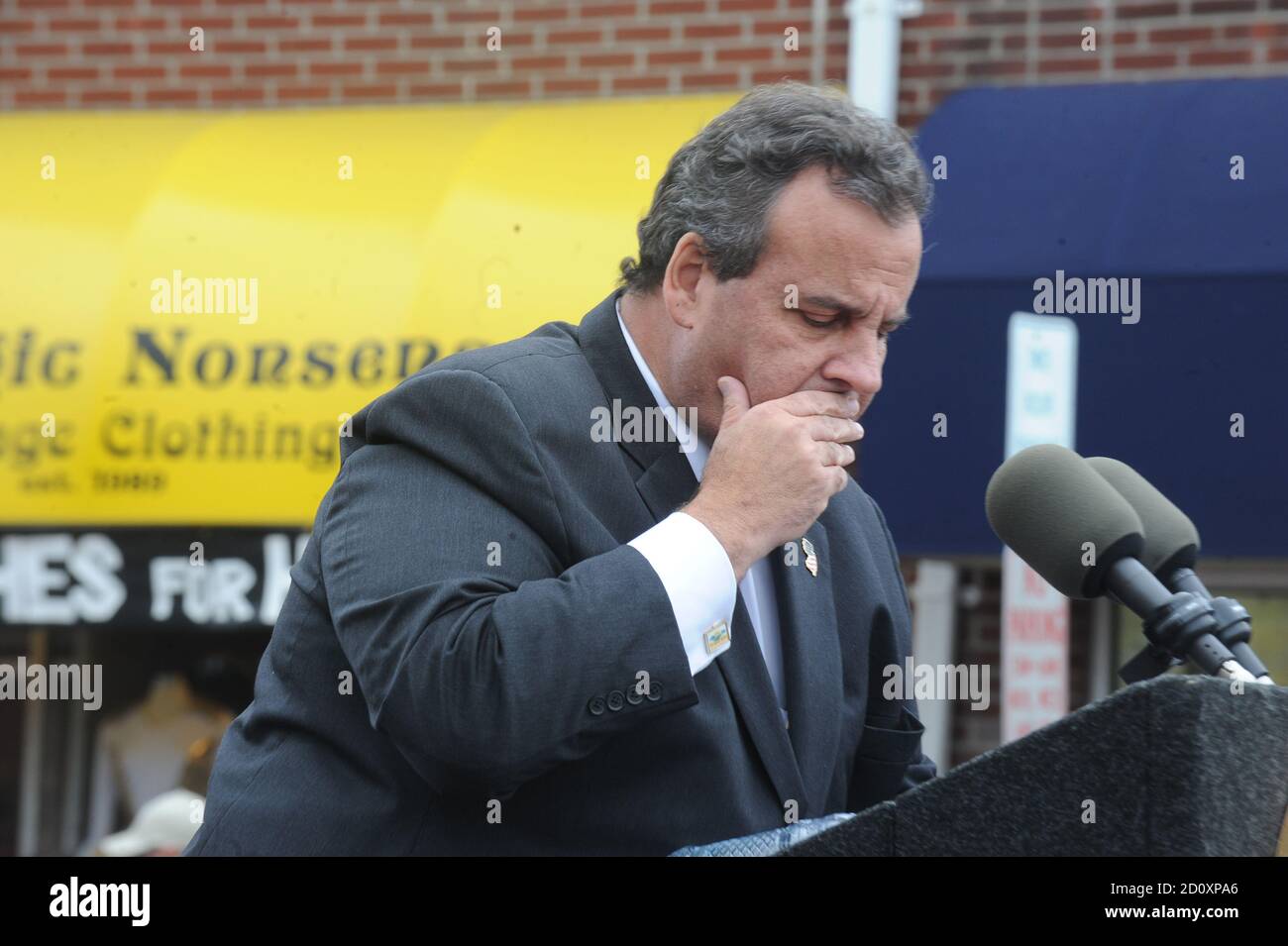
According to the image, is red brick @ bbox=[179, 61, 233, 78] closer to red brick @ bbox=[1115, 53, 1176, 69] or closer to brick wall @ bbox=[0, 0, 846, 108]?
brick wall @ bbox=[0, 0, 846, 108]

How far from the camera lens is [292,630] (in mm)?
1972

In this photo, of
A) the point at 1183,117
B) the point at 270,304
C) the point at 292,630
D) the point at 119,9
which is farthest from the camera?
the point at 119,9

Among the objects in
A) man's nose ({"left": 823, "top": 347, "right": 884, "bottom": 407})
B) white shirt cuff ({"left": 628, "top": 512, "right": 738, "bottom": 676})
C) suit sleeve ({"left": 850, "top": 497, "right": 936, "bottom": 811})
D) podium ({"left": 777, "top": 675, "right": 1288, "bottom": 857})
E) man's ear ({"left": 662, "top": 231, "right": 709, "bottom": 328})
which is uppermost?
man's ear ({"left": 662, "top": 231, "right": 709, "bottom": 328})

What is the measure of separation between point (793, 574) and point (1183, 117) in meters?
4.55

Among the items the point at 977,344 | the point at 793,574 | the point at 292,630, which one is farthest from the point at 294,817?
the point at 977,344

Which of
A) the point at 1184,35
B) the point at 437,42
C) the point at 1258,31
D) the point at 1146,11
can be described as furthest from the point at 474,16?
the point at 1258,31

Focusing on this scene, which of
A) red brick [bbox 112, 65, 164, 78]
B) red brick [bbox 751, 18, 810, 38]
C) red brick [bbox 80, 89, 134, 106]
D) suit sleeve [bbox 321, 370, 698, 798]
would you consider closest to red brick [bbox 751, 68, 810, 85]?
red brick [bbox 751, 18, 810, 38]

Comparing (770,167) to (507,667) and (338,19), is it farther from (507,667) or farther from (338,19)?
(338,19)

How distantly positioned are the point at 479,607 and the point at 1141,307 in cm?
456

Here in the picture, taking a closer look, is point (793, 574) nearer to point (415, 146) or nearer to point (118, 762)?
point (415, 146)

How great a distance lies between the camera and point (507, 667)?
5.31 feet

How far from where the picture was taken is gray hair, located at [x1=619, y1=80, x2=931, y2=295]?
6.63 feet

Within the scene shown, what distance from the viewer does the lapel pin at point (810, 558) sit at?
2223 mm

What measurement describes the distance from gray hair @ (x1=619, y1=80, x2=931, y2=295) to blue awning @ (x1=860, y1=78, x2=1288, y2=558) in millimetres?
3743
